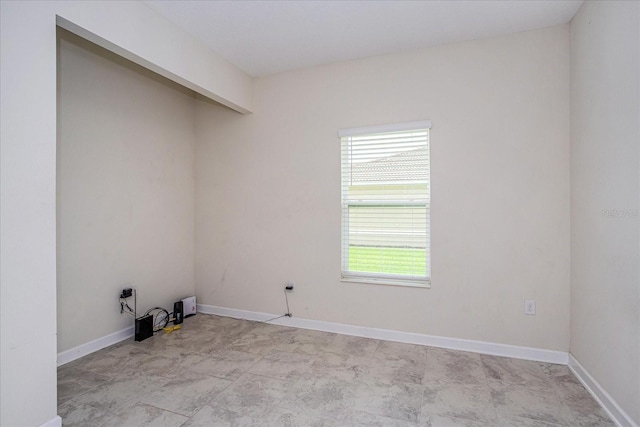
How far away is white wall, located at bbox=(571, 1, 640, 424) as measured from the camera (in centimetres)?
175

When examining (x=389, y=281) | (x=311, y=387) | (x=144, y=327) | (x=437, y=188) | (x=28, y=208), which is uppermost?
(x=437, y=188)

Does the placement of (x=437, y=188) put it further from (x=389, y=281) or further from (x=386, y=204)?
(x=389, y=281)

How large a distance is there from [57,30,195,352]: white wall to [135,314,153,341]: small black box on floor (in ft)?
0.63

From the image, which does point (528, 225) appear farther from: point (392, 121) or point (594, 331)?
point (392, 121)

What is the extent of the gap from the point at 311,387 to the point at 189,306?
2.08 m

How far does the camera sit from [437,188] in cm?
293

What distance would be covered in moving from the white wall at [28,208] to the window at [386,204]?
2.31 meters

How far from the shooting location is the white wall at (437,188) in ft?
8.60

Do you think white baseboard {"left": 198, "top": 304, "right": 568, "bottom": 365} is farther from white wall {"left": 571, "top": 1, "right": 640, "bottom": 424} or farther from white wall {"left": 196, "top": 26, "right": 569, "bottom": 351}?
white wall {"left": 571, "top": 1, "right": 640, "bottom": 424}

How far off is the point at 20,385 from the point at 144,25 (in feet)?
7.93

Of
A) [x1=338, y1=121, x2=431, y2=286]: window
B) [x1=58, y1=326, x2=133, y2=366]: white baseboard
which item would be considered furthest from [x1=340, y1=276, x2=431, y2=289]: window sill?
[x1=58, y1=326, x2=133, y2=366]: white baseboard

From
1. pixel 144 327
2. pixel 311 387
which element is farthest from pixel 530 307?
pixel 144 327

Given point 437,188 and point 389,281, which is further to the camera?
point 389,281

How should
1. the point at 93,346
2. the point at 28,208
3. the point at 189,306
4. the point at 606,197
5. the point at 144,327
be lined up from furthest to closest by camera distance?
the point at 189,306 → the point at 144,327 → the point at 93,346 → the point at 606,197 → the point at 28,208
